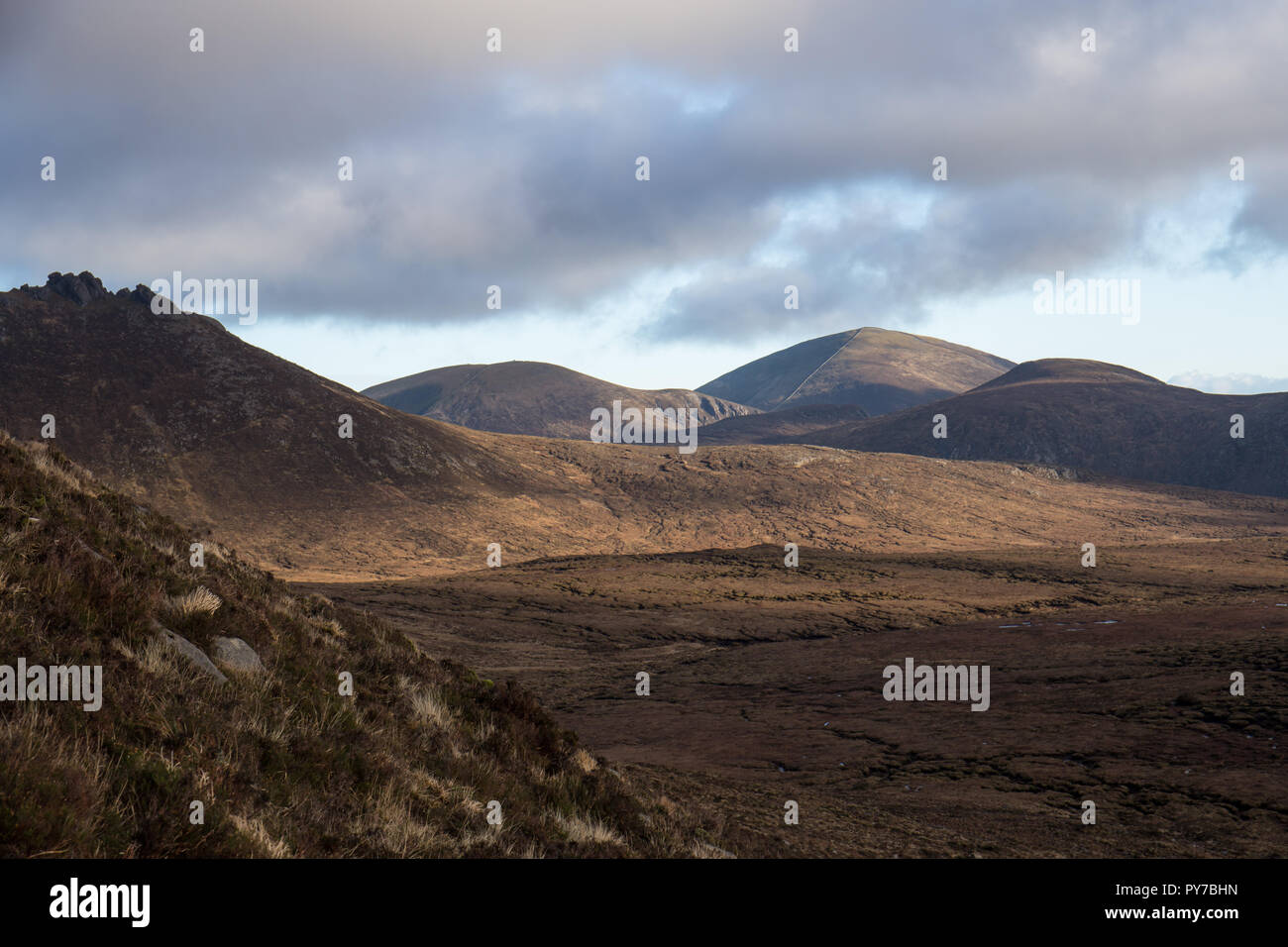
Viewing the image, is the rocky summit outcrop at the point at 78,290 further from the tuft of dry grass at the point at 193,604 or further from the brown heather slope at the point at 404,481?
the tuft of dry grass at the point at 193,604

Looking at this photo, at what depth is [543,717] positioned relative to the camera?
13.1 m

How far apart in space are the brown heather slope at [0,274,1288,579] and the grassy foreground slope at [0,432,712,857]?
61.8 metres

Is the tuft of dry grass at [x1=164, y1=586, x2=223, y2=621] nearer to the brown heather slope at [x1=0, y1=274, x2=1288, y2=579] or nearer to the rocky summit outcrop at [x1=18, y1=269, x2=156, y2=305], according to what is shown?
the brown heather slope at [x1=0, y1=274, x2=1288, y2=579]

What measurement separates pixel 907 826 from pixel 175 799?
45.8ft

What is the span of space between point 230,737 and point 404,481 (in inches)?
3712

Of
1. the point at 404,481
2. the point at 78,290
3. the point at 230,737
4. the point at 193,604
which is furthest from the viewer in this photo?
the point at 78,290

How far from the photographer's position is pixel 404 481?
97.9 m

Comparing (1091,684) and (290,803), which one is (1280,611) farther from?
(290,803)

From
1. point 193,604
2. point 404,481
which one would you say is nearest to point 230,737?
point 193,604

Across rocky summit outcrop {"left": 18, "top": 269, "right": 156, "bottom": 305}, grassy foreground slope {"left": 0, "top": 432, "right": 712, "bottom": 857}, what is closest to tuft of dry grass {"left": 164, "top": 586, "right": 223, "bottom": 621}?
grassy foreground slope {"left": 0, "top": 432, "right": 712, "bottom": 857}

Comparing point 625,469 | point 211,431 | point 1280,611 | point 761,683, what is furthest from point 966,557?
point 211,431

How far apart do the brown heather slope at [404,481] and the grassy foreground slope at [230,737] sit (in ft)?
203

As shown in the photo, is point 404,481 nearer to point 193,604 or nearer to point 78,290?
point 78,290

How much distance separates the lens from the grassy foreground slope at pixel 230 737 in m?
5.55
